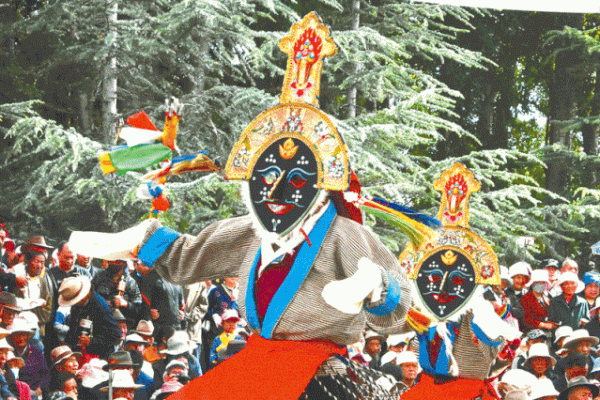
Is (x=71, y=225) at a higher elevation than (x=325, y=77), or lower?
lower

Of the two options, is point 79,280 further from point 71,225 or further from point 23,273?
point 71,225

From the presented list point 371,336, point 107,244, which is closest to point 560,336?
point 371,336

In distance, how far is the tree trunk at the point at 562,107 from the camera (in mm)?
16516

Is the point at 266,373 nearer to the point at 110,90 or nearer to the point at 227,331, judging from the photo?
the point at 227,331

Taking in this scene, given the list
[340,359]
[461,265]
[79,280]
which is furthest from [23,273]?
[340,359]

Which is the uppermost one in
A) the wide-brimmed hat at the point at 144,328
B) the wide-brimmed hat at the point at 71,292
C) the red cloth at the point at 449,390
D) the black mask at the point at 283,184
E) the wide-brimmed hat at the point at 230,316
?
the black mask at the point at 283,184

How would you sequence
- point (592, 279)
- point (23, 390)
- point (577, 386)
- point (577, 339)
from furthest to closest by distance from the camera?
point (592, 279) → point (577, 339) → point (577, 386) → point (23, 390)

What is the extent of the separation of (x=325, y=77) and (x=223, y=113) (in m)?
2.11

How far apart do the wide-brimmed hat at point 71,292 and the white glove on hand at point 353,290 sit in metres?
4.48

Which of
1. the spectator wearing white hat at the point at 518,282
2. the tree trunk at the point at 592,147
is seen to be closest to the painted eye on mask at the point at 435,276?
the spectator wearing white hat at the point at 518,282

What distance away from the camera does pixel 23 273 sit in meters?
7.81

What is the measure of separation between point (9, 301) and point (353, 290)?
4146 mm

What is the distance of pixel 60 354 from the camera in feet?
23.8

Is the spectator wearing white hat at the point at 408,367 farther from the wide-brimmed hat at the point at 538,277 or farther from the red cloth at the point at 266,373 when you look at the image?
the red cloth at the point at 266,373
